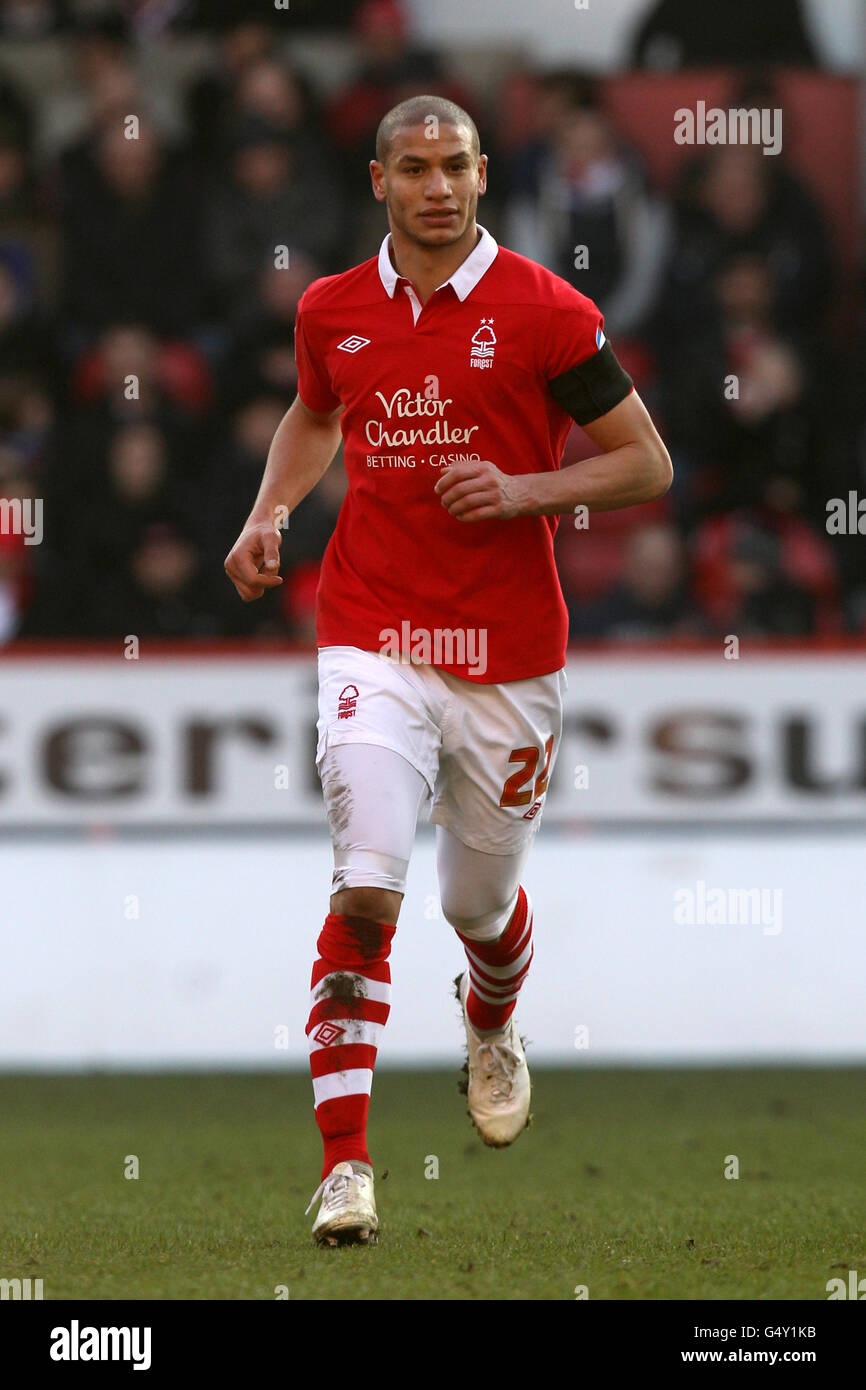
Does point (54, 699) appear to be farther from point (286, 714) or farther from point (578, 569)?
point (578, 569)

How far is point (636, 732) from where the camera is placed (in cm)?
897

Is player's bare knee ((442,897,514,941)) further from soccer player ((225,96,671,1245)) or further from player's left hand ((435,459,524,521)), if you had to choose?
player's left hand ((435,459,524,521))

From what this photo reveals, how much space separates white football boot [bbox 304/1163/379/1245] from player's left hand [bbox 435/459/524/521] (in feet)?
4.83

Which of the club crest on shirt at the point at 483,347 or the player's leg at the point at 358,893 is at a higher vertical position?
the club crest on shirt at the point at 483,347

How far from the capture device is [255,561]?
16.9 ft

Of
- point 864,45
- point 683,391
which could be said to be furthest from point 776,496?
point 864,45

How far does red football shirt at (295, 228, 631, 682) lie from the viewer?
507 centimetres

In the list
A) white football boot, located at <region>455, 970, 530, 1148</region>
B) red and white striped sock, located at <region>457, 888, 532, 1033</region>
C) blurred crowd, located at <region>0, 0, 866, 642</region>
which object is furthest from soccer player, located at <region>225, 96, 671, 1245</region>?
blurred crowd, located at <region>0, 0, 866, 642</region>

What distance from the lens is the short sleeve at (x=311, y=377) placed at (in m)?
5.30

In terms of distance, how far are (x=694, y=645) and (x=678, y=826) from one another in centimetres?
75

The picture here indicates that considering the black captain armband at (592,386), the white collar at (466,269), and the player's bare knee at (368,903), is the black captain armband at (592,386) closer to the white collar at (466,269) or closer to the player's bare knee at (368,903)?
the white collar at (466,269)

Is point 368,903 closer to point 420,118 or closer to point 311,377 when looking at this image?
point 311,377

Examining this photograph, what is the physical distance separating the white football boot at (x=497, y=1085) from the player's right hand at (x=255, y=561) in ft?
5.16

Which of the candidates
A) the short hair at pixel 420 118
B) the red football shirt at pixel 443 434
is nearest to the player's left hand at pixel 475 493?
the red football shirt at pixel 443 434
